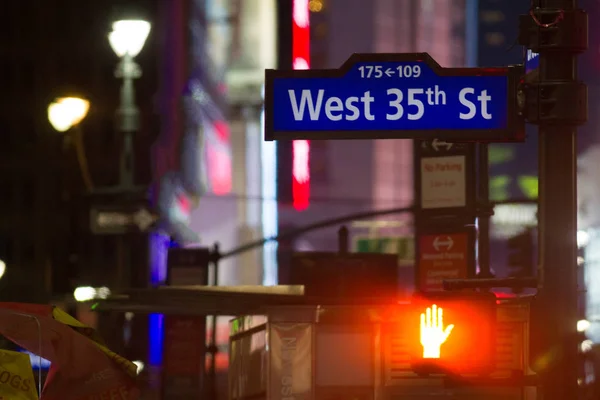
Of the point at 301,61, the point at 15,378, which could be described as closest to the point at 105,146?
the point at 301,61

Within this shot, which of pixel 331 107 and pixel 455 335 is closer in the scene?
pixel 455 335

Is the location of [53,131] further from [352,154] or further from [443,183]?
[352,154]

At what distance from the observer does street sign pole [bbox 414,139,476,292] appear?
78.6 ft

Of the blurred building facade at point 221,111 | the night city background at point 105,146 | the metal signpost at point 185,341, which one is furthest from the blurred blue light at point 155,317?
the metal signpost at point 185,341

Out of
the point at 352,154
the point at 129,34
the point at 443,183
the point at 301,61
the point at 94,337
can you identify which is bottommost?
the point at 94,337

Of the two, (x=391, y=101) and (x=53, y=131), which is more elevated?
(x=53, y=131)

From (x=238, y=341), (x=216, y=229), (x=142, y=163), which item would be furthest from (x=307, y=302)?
(x=216, y=229)

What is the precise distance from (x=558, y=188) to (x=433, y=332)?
3.70 feet

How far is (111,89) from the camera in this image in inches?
2650

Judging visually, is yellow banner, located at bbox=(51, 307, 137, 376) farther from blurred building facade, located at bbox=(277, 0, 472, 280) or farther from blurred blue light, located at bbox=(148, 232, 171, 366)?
blurred building facade, located at bbox=(277, 0, 472, 280)

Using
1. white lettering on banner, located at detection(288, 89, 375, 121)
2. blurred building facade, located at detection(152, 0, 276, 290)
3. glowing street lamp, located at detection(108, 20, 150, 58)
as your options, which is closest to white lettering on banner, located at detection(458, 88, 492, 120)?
white lettering on banner, located at detection(288, 89, 375, 121)

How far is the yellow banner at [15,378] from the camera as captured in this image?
12.8 meters

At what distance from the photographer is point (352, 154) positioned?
591ft

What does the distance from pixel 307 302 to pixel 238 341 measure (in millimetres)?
3221
